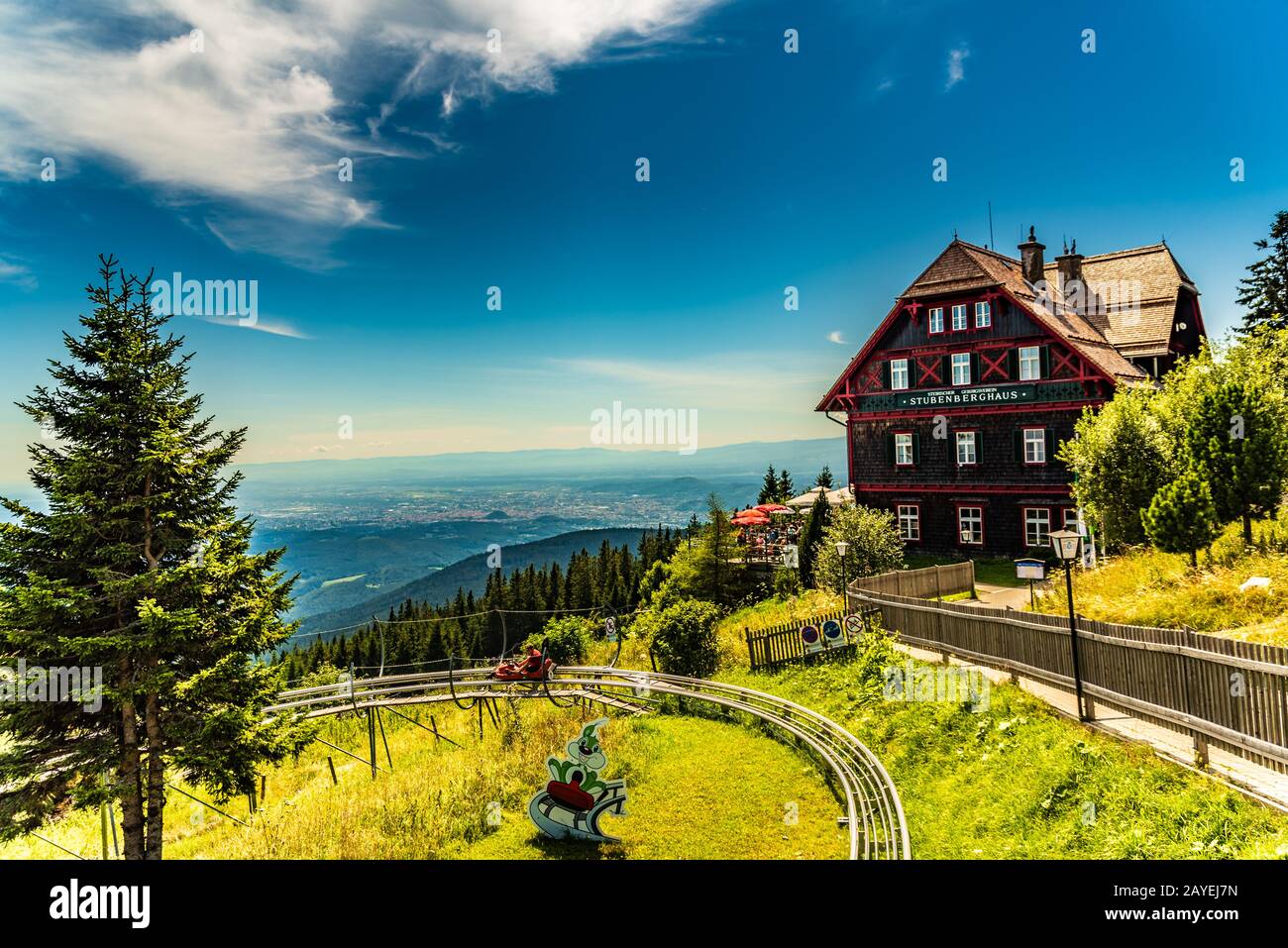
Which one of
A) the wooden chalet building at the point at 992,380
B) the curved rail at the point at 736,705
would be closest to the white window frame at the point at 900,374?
the wooden chalet building at the point at 992,380

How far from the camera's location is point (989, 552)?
26781mm

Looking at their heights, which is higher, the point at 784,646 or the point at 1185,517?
the point at 1185,517

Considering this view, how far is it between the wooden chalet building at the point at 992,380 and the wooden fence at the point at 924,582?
539cm

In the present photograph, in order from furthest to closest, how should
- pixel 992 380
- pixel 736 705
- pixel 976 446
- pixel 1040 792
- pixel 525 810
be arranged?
pixel 976 446 < pixel 992 380 < pixel 736 705 < pixel 525 810 < pixel 1040 792

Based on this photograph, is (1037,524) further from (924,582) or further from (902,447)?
(924,582)

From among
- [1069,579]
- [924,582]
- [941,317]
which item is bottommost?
[924,582]

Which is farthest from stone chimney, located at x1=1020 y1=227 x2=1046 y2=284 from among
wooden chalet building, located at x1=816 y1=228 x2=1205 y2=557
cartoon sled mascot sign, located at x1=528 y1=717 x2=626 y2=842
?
cartoon sled mascot sign, located at x1=528 y1=717 x2=626 y2=842

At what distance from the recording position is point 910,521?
1129 inches

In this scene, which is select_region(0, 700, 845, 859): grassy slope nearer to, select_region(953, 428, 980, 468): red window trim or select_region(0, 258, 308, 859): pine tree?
select_region(0, 258, 308, 859): pine tree

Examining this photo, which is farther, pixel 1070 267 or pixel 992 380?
pixel 1070 267

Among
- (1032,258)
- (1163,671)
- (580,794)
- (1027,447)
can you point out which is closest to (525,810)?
(580,794)
